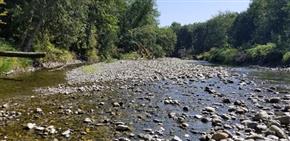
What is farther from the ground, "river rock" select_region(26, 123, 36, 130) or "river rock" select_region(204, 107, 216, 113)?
"river rock" select_region(204, 107, 216, 113)

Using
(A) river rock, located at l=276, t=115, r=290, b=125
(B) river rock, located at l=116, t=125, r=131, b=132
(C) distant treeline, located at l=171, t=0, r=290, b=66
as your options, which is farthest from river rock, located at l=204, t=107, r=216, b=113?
(C) distant treeline, located at l=171, t=0, r=290, b=66

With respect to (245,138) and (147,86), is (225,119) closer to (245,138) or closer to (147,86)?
(245,138)

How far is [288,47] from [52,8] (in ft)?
149

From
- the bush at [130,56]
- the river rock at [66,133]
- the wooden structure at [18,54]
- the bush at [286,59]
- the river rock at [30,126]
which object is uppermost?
the wooden structure at [18,54]

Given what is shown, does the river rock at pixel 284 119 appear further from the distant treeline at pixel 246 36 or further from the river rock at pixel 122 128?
the distant treeline at pixel 246 36

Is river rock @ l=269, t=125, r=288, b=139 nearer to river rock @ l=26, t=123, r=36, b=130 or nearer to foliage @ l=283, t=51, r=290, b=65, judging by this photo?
river rock @ l=26, t=123, r=36, b=130

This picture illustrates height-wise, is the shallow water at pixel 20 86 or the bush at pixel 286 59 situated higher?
the bush at pixel 286 59

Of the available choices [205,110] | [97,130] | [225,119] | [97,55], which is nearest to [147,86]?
[205,110]

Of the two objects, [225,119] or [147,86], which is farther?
[147,86]

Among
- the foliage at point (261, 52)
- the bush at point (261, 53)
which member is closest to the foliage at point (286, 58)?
the bush at point (261, 53)

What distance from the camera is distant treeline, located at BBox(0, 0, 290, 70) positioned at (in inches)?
1547

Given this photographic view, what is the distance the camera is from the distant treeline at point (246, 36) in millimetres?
73438

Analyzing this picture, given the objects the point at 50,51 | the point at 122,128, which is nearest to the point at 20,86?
the point at 122,128

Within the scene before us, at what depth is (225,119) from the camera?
15.1 m
